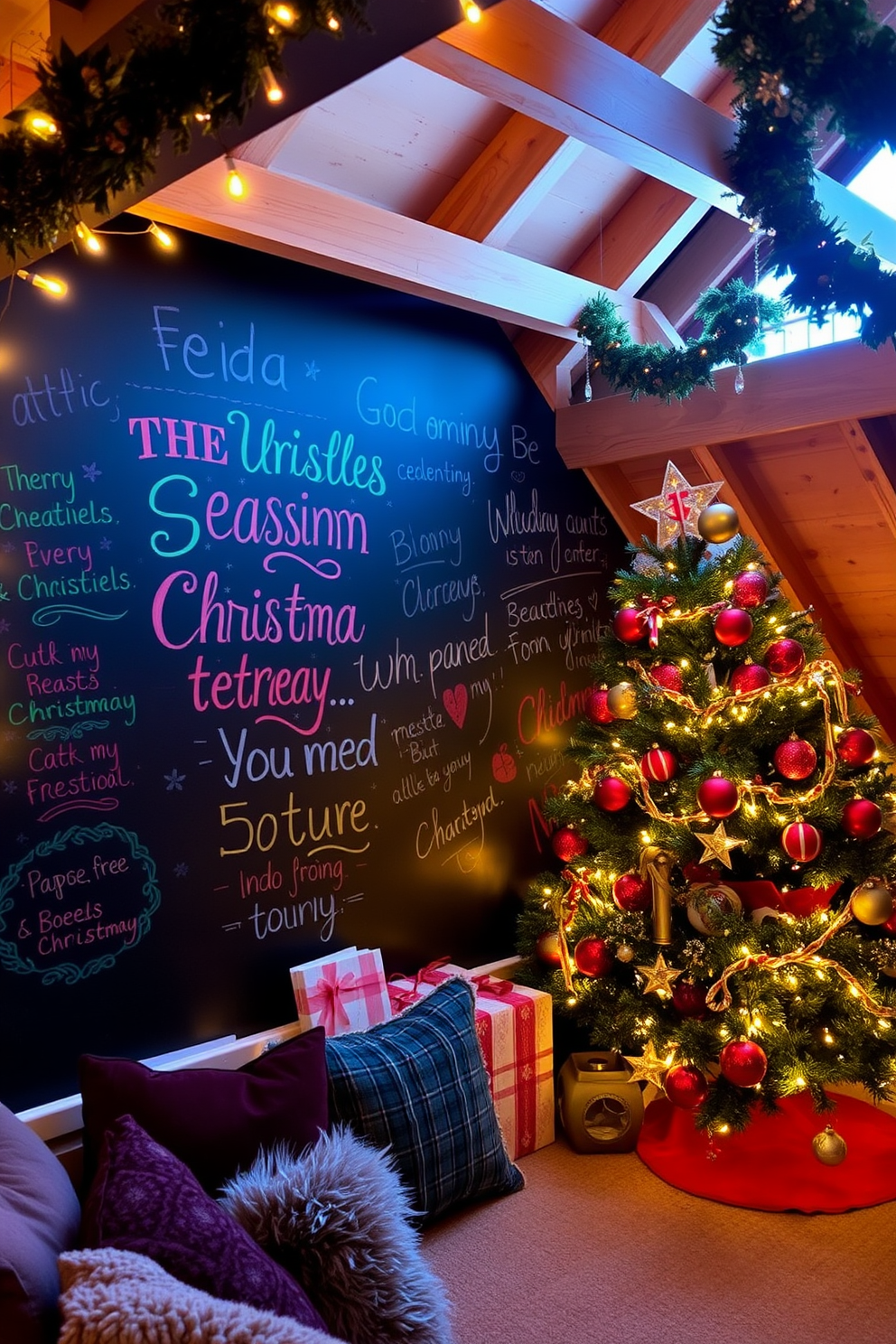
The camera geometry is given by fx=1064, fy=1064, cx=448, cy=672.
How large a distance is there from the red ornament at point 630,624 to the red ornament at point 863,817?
0.74 m

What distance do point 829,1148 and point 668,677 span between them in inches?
49.6

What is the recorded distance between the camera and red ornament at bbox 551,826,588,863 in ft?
10.8

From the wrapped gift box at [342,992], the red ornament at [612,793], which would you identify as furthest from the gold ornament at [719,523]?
the wrapped gift box at [342,992]

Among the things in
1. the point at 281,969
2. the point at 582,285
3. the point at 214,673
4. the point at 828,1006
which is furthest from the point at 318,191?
the point at 828,1006

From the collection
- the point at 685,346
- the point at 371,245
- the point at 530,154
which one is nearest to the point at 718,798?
the point at 685,346

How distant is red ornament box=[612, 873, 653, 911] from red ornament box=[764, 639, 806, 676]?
0.69 meters

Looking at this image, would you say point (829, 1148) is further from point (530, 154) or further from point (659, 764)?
point (530, 154)

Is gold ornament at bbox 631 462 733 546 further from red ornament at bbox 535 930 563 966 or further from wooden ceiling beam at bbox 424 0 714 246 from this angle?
red ornament at bbox 535 930 563 966

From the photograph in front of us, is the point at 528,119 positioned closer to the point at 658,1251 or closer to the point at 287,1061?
the point at 287,1061

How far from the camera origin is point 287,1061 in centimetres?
219

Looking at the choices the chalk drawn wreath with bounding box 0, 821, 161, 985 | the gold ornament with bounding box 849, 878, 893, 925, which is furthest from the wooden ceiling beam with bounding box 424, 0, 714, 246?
the gold ornament with bounding box 849, 878, 893, 925

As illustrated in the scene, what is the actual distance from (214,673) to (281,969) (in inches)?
31.6

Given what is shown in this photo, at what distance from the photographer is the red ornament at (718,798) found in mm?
2695

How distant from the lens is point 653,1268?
8.05 ft
